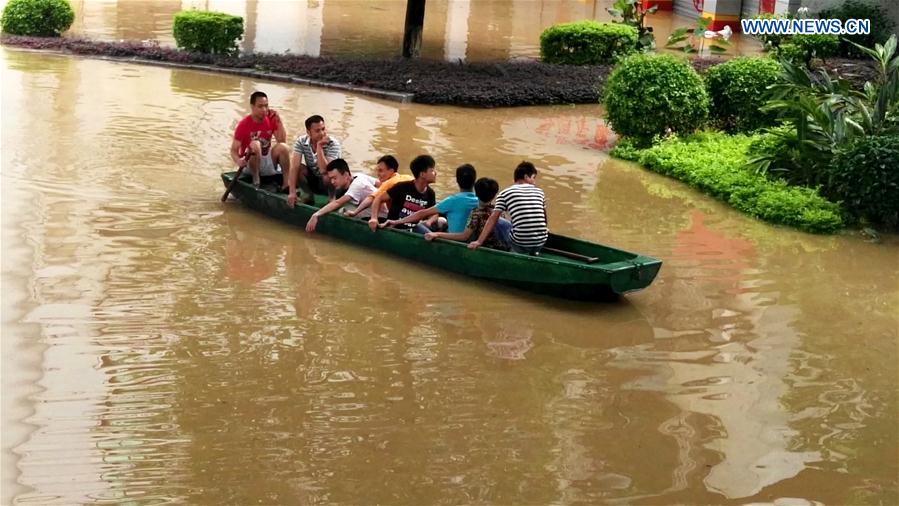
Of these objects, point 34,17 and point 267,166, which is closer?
point 267,166

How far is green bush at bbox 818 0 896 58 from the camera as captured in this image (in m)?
24.8

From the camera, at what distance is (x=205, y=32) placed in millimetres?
22688

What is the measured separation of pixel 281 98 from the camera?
19453 millimetres

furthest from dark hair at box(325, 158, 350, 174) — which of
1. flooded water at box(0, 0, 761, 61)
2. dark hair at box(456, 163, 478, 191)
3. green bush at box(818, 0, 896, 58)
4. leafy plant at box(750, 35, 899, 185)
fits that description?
green bush at box(818, 0, 896, 58)

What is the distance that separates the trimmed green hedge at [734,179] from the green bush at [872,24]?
9.13 metres

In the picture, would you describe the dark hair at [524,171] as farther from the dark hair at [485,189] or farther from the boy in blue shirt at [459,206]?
the boy in blue shirt at [459,206]

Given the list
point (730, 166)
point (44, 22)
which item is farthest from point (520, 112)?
point (44, 22)

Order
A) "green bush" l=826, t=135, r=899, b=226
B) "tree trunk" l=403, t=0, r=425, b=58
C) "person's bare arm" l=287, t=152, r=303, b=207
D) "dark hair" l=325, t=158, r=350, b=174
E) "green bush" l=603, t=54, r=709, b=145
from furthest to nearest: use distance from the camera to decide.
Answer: "tree trunk" l=403, t=0, r=425, b=58, "green bush" l=603, t=54, r=709, b=145, "green bush" l=826, t=135, r=899, b=226, "person's bare arm" l=287, t=152, r=303, b=207, "dark hair" l=325, t=158, r=350, b=174

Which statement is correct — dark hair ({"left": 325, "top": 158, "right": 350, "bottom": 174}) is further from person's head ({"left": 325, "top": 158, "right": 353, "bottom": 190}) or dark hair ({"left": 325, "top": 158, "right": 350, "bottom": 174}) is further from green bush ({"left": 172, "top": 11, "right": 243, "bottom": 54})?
green bush ({"left": 172, "top": 11, "right": 243, "bottom": 54})

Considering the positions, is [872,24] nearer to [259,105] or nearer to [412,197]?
[259,105]

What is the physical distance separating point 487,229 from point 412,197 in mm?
1136

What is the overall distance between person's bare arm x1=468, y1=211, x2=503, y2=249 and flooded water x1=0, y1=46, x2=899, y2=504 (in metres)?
0.42

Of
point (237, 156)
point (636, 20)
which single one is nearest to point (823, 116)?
point (237, 156)

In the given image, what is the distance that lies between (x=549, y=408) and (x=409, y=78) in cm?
1285
